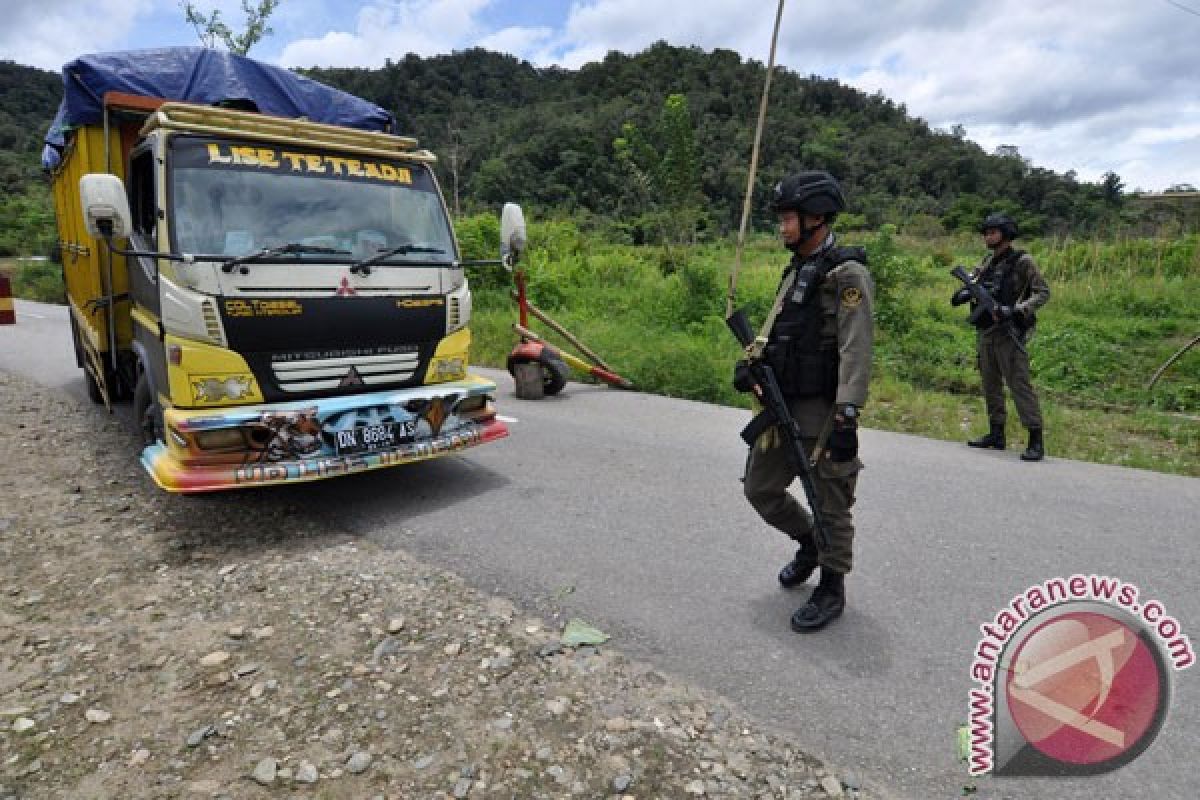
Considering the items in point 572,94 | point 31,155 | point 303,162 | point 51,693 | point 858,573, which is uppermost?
point 572,94

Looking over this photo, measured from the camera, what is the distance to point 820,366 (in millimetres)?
3088

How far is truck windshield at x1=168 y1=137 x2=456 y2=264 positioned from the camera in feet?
14.1

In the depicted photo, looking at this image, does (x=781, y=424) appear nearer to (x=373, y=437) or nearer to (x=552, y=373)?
(x=373, y=437)

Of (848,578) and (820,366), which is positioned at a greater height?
(820,366)

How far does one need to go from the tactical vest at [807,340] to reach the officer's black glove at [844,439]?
0.22 metres

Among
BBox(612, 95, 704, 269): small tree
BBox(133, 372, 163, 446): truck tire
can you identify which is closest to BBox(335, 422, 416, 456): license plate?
BBox(133, 372, 163, 446): truck tire

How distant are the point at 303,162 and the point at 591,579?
10.7 feet

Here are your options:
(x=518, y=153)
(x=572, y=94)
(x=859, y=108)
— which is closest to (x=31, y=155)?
(x=518, y=153)

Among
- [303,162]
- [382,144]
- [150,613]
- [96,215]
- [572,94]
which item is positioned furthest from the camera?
[572,94]

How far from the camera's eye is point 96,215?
3.98 m

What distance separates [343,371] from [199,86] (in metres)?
2.94

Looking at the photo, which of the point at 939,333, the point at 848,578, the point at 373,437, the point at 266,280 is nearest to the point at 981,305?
the point at 848,578

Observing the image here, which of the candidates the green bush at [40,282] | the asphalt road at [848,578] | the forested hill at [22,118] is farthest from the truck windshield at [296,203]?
the forested hill at [22,118]

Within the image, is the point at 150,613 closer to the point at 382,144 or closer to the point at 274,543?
the point at 274,543
